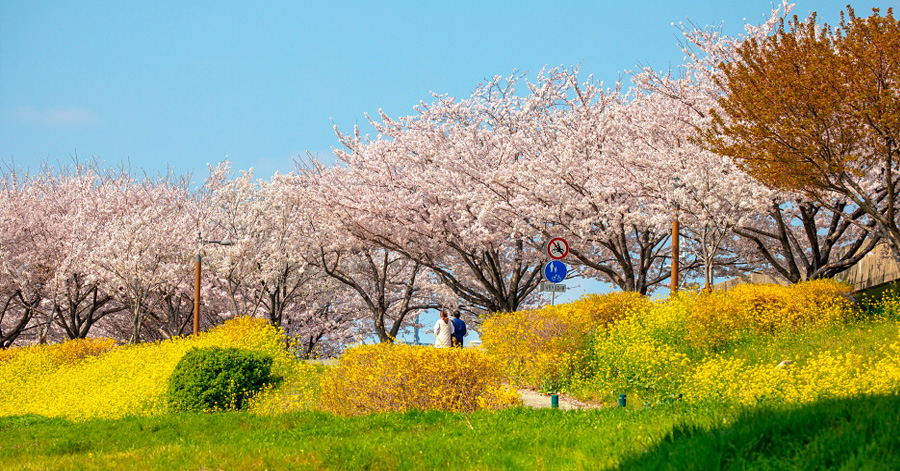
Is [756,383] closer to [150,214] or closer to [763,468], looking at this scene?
[763,468]

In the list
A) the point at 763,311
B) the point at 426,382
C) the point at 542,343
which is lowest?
the point at 426,382

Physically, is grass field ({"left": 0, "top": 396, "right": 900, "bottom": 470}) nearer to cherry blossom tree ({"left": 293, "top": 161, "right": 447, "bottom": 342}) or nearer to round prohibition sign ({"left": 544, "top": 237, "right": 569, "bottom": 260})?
round prohibition sign ({"left": 544, "top": 237, "right": 569, "bottom": 260})

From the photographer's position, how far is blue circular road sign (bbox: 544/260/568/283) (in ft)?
54.2

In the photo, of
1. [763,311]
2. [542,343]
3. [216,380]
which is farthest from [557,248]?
[216,380]

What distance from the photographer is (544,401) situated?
41.0 feet

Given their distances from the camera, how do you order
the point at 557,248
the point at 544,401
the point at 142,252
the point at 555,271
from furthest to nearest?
the point at 142,252, the point at 557,248, the point at 555,271, the point at 544,401

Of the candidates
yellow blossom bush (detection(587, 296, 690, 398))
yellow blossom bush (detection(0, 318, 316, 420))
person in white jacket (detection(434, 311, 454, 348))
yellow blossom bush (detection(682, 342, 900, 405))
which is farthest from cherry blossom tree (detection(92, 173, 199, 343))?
yellow blossom bush (detection(682, 342, 900, 405))

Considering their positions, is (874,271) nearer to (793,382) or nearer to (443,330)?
(443,330)

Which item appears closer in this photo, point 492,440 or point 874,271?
point 492,440

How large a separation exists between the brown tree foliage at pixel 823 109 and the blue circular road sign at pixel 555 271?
429 centimetres

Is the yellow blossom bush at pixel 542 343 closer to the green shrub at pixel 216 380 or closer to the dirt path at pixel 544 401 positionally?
the dirt path at pixel 544 401

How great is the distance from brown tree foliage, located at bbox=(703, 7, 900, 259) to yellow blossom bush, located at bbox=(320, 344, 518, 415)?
27.6ft

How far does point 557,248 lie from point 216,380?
7.89 metres

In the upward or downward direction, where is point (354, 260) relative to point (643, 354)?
upward
